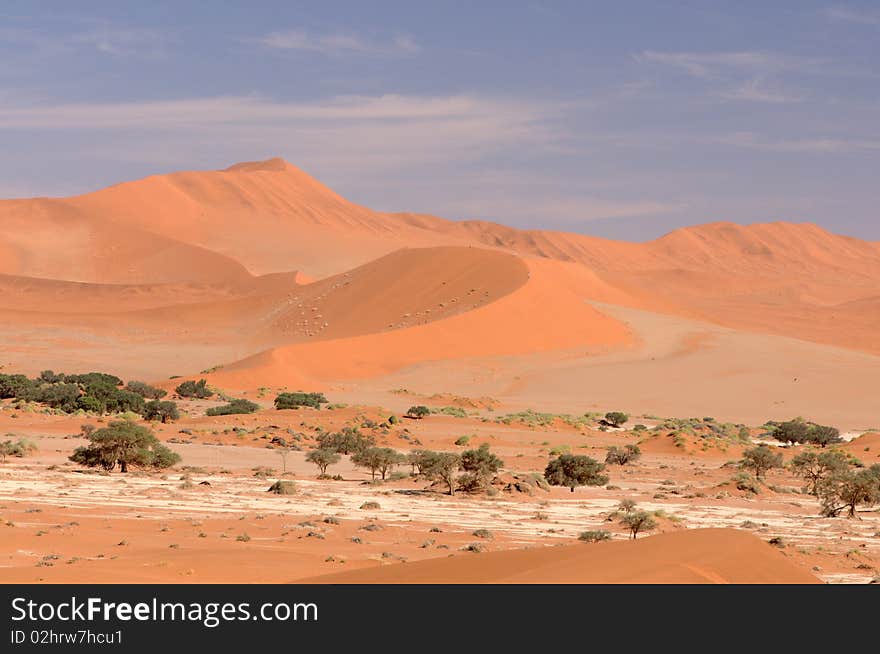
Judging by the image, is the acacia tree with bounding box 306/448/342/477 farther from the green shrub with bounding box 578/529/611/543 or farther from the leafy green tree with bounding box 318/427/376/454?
the green shrub with bounding box 578/529/611/543

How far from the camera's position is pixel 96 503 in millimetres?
19188

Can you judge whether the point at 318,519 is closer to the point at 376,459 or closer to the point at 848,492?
the point at 376,459

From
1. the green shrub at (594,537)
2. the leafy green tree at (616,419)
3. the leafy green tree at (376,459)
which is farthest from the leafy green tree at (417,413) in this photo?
the green shrub at (594,537)

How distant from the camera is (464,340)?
2589 inches

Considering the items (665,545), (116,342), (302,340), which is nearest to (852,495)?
(665,545)

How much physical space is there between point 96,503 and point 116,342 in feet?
201

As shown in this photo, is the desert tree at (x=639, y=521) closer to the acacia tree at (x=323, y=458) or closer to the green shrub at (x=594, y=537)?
the green shrub at (x=594, y=537)

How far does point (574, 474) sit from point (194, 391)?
80.3 feet

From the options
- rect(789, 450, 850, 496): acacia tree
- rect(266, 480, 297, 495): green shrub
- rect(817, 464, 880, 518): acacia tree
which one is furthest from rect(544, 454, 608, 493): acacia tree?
rect(266, 480, 297, 495): green shrub

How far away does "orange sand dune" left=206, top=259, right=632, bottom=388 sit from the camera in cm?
5841

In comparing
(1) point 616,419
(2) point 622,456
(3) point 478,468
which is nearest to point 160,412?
(2) point 622,456

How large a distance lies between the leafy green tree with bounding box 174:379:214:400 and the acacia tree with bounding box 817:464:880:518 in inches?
1137
